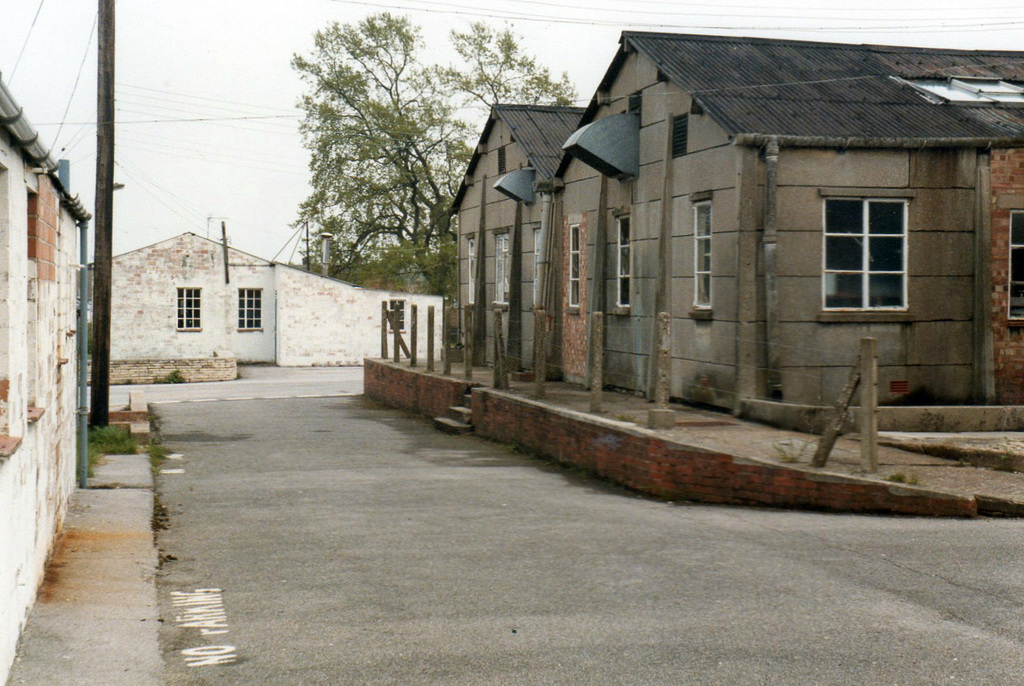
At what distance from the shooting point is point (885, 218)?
46.0ft

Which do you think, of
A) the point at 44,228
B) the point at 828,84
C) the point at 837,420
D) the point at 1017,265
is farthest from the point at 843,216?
the point at 44,228

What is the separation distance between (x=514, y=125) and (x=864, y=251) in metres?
13.4

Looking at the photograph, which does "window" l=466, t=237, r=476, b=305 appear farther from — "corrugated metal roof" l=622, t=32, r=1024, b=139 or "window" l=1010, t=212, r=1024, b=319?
"window" l=1010, t=212, r=1024, b=319

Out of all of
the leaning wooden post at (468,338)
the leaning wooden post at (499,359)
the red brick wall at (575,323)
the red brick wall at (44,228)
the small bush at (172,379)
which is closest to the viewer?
the red brick wall at (44,228)

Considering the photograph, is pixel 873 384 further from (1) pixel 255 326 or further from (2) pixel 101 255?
(1) pixel 255 326

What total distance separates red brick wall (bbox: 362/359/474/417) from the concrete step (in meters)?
0.69

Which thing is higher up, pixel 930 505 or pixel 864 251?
pixel 864 251

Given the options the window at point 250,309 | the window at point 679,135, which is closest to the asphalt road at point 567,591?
the window at point 679,135

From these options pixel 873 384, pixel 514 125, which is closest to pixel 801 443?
pixel 873 384

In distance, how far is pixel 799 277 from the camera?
45.3 ft

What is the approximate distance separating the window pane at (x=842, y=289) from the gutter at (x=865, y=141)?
164 cm

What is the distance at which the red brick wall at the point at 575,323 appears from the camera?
19.7m

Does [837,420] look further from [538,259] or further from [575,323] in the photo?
[538,259]

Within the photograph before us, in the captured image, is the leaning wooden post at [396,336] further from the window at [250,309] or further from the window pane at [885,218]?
the window at [250,309]
